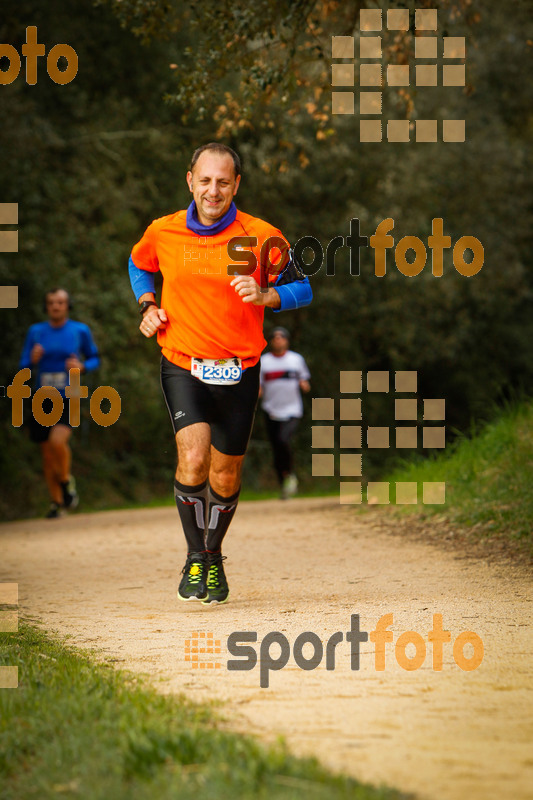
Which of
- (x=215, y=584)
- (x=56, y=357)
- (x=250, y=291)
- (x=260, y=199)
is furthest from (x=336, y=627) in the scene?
(x=260, y=199)

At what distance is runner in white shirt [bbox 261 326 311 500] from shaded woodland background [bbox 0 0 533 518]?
2.56 m

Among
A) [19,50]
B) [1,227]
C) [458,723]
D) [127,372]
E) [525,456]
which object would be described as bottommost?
[458,723]

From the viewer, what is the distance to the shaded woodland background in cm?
1603

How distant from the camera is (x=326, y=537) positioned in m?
9.27

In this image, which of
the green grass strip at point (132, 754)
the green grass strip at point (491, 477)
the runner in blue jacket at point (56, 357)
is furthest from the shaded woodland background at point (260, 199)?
the green grass strip at point (132, 754)

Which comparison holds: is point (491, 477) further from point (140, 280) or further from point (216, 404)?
point (140, 280)

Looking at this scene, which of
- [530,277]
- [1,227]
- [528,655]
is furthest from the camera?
[530,277]

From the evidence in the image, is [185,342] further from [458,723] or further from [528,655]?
[458,723]

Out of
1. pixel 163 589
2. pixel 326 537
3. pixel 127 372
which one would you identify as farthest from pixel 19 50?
pixel 163 589

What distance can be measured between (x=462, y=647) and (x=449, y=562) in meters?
2.82

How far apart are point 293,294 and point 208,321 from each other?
0.48 metres

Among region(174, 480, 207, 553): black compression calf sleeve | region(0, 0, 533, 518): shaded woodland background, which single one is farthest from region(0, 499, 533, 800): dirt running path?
region(0, 0, 533, 518): shaded woodland background

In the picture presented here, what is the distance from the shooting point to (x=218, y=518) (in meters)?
6.13

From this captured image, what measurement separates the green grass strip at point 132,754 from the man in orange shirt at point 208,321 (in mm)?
2063
